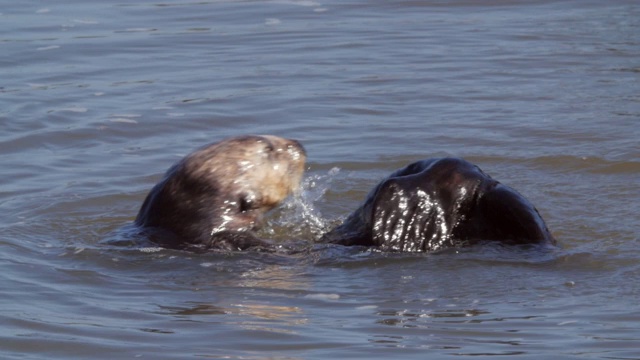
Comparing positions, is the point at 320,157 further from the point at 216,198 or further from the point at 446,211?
the point at 446,211

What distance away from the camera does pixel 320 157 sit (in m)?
8.74

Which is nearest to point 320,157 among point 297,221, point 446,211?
point 297,221

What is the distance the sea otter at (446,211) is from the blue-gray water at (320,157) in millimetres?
102

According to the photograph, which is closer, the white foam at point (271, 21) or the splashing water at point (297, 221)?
the splashing water at point (297, 221)

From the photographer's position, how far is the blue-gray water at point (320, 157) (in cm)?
560

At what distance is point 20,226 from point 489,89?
4.28 m

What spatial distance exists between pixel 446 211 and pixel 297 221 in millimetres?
1321

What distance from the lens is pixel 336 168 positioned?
27.4 ft

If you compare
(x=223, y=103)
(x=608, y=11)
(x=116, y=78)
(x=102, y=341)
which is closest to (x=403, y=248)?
(x=102, y=341)

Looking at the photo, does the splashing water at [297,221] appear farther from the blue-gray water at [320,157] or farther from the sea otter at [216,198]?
the sea otter at [216,198]

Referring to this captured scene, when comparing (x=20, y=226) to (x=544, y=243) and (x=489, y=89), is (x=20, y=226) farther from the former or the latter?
(x=489, y=89)

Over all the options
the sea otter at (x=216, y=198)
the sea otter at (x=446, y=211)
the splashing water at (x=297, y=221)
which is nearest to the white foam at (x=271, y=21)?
the splashing water at (x=297, y=221)

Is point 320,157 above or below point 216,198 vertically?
below

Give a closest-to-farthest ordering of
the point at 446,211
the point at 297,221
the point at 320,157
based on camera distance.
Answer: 1. the point at 446,211
2. the point at 297,221
3. the point at 320,157
